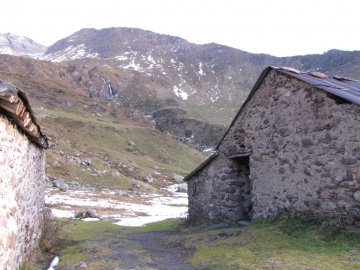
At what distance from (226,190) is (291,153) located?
330 cm

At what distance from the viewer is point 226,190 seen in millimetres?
11398

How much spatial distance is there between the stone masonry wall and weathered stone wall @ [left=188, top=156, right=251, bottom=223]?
3.32 ft

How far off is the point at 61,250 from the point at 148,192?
2755 centimetres

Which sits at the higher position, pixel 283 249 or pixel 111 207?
pixel 283 249

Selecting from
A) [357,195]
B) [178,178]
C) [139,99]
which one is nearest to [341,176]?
[357,195]

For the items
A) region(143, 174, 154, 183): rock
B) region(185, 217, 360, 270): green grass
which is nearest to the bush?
region(185, 217, 360, 270): green grass

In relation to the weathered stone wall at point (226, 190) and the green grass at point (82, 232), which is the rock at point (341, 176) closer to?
the weathered stone wall at point (226, 190)

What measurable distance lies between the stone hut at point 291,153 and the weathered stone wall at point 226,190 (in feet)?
0.11

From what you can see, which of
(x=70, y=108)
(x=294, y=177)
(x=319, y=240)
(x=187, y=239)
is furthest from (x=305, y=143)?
(x=70, y=108)

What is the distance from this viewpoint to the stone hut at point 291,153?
23.8ft

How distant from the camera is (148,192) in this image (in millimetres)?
36719

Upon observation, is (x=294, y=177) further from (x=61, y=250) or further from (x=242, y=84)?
(x=242, y=84)

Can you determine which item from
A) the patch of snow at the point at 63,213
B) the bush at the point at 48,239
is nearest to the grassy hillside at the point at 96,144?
the patch of snow at the point at 63,213

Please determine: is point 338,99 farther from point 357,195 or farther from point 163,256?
point 163,256
